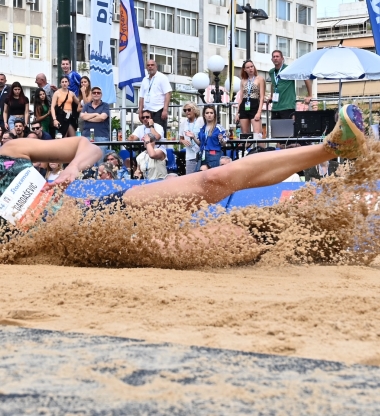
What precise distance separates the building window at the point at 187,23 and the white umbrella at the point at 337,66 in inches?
1744

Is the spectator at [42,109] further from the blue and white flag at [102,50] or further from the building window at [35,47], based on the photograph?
the building window at [35,47]

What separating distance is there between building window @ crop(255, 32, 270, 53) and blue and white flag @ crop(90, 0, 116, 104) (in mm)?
48041

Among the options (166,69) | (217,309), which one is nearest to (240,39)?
(166,69)

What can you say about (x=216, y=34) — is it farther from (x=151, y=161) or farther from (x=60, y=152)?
(x=60, y=152)

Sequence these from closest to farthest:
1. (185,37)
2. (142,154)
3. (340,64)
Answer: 1. (142,154)
2. (340,64)
3. (185,37)

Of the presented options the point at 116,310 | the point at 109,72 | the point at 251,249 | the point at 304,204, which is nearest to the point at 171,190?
the point at 251,249

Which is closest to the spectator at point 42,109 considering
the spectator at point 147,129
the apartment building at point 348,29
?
the spectator at point 147,129

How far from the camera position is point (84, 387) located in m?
2.15

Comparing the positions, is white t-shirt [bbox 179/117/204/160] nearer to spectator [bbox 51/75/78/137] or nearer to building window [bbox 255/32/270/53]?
spectator [bbox 51/75/78/137]

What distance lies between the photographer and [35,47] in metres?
47.9

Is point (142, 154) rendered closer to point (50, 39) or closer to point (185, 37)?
point (50, 39)

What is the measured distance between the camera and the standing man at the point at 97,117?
42.4 ft

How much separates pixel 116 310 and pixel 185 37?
54771 mm

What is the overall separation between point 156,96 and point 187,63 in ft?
148
